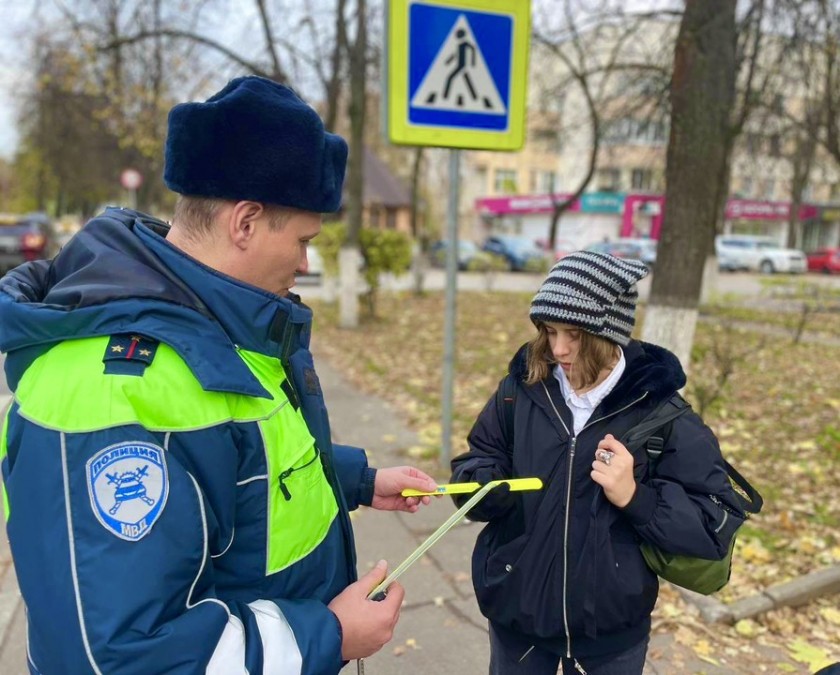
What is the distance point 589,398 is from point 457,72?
2544 mm

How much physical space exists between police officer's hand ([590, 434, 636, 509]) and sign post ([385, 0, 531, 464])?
8.30ft

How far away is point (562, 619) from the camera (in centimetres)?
167

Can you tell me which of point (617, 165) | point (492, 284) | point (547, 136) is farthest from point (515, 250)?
point (547, 136)

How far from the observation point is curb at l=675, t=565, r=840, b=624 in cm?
301

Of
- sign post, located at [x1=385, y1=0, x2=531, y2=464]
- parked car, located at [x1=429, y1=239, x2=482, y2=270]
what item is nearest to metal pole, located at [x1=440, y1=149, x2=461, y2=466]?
sign post, located at [x1=385, y1=0, x2=531, y2=464]

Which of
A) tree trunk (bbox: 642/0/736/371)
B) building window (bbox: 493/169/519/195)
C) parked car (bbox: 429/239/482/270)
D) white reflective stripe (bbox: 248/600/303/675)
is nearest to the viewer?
white reflective stripe (bbox: 248/600/303/675)

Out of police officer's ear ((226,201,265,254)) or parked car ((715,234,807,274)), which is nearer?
police officer's ear ((226,201,265,254))

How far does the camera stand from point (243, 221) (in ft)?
3.94

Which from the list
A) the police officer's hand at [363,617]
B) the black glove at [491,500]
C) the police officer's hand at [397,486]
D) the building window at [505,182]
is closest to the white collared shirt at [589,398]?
the black glove at [491,500]

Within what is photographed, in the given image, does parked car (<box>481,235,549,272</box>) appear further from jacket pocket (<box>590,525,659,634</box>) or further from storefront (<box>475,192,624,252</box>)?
jacket pocket (<box>590,525,659,634</box>)

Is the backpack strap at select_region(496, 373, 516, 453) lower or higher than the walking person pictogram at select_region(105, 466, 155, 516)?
lower

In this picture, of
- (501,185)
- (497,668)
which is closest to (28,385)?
(497,668)

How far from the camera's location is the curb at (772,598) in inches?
118

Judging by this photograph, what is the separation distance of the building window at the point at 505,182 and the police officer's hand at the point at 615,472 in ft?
162
